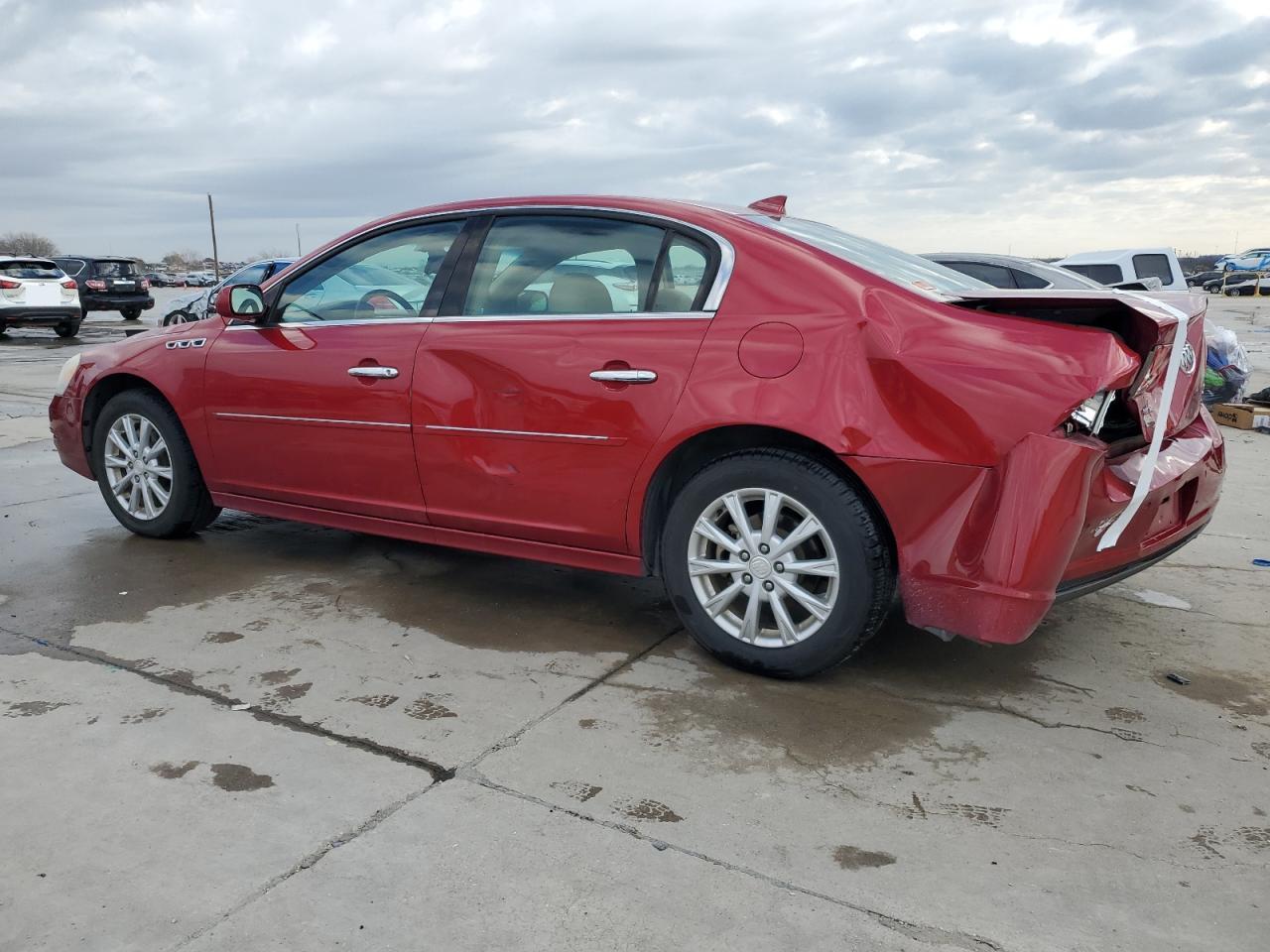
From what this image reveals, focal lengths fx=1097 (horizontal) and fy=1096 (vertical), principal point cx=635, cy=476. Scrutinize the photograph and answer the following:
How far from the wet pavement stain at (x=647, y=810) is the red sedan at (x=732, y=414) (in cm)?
87

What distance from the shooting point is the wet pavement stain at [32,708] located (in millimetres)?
3262

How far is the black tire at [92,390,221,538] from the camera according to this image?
502 centimetres

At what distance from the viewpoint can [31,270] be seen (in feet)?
64.1

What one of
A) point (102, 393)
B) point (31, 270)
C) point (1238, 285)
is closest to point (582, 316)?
point (102, 393)

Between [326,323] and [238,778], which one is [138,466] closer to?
[326,323]

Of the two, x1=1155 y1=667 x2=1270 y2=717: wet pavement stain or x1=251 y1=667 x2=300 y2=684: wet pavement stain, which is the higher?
x1=251 y1=667 x2=300 y2=684: wet pavement stain

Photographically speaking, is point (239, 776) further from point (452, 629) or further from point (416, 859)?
point (452, 629)

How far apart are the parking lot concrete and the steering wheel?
1.13 metres

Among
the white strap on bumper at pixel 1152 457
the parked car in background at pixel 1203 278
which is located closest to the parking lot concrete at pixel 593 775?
the white strap on bumper at pixel 1152 457

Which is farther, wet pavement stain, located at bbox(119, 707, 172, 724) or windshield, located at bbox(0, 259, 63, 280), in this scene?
windshield, located at bbox(0, 259, 63, 280)

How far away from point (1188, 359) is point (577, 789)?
7.79 feet

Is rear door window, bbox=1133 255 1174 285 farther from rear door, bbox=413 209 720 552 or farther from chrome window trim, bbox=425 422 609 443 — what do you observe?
chrome window trim, bbox=425 422 609 443

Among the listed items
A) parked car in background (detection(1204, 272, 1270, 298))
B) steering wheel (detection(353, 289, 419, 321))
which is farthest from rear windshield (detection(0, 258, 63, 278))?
parked car in background (detection(1204, 272, 1270, 298))

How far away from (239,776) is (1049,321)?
8.29 ft
